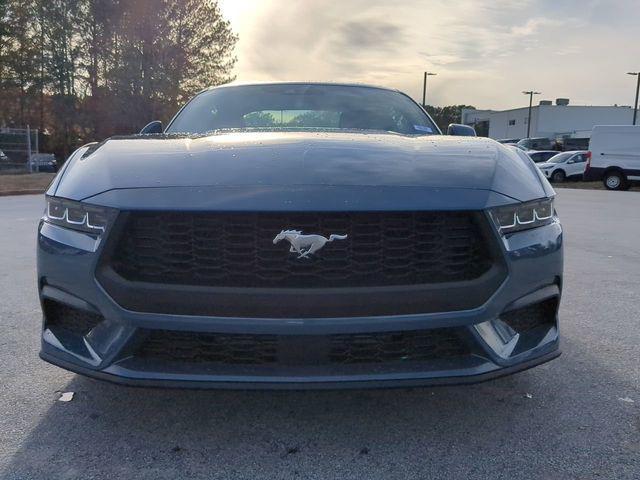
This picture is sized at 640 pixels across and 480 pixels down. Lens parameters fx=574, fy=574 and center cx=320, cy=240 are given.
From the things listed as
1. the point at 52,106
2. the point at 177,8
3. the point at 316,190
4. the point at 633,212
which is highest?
the point at 177,8

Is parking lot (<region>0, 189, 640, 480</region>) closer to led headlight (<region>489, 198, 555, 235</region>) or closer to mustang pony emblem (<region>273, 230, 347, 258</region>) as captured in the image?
mustang pony emblem (<region>273, 230, 347, 258</region>)

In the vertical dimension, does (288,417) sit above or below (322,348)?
below

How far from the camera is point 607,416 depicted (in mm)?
Result: 2330

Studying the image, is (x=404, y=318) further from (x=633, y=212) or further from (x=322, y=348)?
(x=633, y=212)

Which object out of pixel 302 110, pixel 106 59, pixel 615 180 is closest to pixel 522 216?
pixel 302 110

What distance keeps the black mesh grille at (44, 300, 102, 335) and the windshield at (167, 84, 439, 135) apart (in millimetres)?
1571

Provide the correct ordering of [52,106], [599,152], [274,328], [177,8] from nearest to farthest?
1. [274,328]
2. [599,152]
3. [177,8]
4. [52,106]

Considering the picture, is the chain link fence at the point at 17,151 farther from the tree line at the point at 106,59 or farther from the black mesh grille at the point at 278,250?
the black mesh grille at the point at 278,250

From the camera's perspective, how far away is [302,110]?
12.2 feet

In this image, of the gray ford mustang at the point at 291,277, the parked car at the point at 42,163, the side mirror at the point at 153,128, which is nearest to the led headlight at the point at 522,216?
the gray ford mustang at the point at 291,277

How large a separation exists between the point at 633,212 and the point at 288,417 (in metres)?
11.4

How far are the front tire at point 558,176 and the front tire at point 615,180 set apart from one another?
16.7ft

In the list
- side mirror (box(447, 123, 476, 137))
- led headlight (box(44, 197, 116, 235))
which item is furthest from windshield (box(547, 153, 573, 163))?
led headlight (box(44, 197, 116, 235))

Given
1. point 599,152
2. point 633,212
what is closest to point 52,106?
point 599,152
